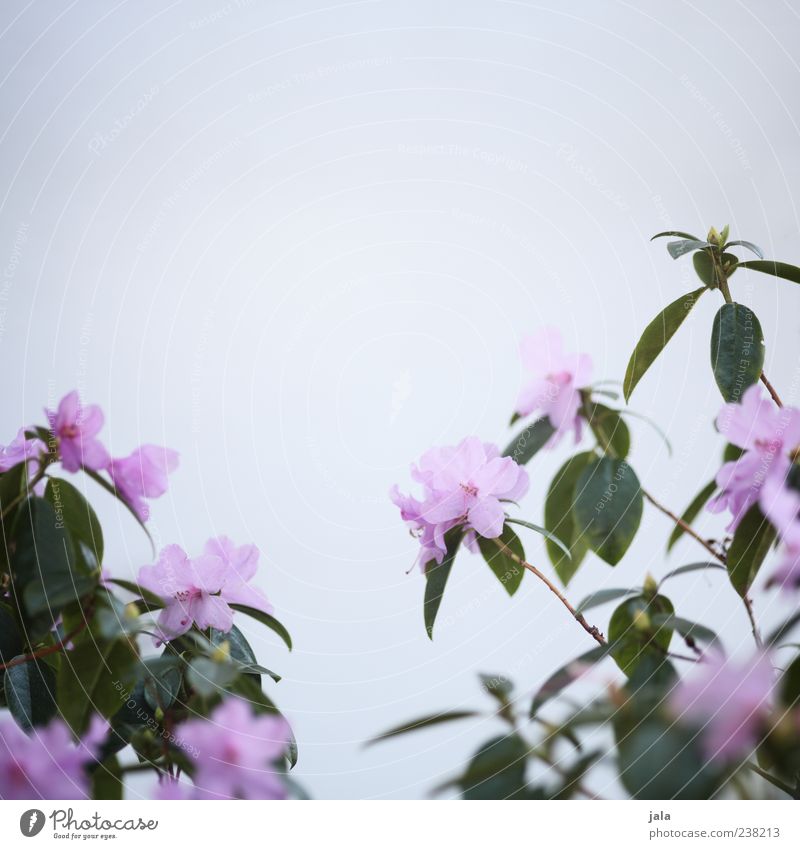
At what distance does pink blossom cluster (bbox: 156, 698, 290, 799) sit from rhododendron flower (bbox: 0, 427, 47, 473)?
178 millimetres

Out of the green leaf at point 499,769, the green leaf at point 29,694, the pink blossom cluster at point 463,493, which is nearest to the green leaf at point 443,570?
the pink blossom cluster at point 463,493

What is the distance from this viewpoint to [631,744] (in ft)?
1.05

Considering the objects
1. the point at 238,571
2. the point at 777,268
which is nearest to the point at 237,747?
the point at 238,571

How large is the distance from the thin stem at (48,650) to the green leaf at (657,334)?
34 cm

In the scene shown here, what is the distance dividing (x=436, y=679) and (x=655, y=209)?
408 mm

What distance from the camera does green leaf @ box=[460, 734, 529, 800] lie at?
34 cm

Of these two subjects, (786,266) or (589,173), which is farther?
(589,173)

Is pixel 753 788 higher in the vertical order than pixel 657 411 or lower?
lower

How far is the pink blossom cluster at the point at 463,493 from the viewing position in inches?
18.1

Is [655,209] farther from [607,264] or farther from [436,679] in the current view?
[436,679]

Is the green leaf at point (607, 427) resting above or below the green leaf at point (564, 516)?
above

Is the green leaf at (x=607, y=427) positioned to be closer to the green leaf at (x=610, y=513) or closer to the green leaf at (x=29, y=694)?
the green leaf at (x=610, y=513)

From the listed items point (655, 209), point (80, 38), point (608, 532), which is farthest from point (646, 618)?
point (80, 38)

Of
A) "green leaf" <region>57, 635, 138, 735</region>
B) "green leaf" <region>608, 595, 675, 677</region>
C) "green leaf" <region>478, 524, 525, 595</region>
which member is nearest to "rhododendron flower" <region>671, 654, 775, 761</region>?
"green leaf" <region>608, 595, 675, 677</region>
